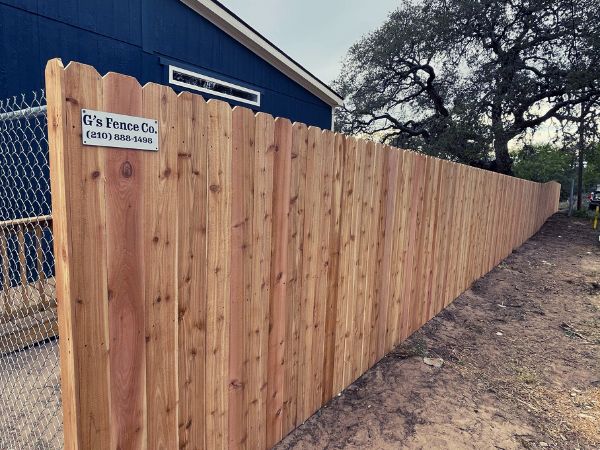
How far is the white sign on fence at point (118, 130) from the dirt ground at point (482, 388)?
6.04ft

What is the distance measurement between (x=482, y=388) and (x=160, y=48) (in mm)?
5727

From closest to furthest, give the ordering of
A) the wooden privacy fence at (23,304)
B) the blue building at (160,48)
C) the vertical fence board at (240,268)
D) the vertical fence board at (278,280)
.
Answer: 1. the vertical fence board at (240,268)
2. the vertical fence board at (278,280)
3. the wooden privacy fence at (23,304)
4. the blue building at (160,48)

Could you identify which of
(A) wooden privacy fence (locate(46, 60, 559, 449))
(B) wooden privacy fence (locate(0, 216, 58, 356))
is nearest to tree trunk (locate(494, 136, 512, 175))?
(A) wooden privacy fence (locate(46, 60, 559, 449))

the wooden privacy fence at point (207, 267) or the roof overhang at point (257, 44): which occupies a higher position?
the roof overhang at point (257, 44)

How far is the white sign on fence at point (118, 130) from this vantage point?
119 cm

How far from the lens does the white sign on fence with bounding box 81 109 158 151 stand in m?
1.19

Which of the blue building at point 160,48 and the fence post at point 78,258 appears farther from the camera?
the blue building at point 160,48

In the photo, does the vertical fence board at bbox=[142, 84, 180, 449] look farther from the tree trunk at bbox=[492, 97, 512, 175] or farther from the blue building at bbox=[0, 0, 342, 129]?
the tree trunk at bbox=[492, 97, 512, 175]

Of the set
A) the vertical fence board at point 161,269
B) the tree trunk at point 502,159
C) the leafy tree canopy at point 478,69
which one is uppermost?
the leafy tree canopy at point 478,69

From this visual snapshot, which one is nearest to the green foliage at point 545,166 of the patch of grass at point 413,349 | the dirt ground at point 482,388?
the dirt ground at point 482,388

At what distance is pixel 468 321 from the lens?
448 cm

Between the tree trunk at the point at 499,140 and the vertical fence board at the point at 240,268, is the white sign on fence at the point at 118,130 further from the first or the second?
the tree trunk at the point at 499,140

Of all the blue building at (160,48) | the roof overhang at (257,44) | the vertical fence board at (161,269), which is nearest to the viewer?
the vertical fence board at (161,269)

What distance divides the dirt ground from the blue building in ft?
15.2
